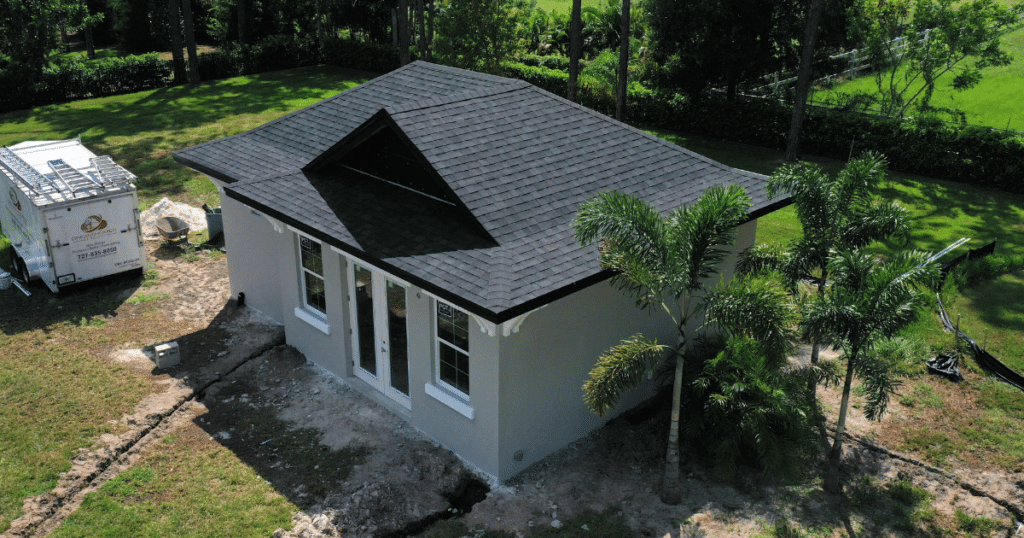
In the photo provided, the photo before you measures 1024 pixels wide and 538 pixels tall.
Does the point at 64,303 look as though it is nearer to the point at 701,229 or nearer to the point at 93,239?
the point at 93,239

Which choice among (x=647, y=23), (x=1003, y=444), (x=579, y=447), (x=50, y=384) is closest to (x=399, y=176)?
(x=579, y=447)

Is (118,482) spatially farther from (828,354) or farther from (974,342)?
(974,342)

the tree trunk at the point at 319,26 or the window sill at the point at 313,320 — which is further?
the tree trunk at the point at 319,26

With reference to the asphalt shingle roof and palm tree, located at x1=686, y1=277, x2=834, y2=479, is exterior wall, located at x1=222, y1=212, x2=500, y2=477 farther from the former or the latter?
palm tree, located at x1=686, y1=277, x2=834, y2=479

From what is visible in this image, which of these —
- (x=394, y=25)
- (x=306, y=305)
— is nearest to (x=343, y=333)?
(x=306, y=305)

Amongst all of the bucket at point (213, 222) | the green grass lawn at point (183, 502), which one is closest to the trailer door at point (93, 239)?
the bucket at point (213, 222)

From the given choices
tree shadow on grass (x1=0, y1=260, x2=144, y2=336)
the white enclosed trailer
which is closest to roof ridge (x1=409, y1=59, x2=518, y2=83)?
the white enclosed trailer

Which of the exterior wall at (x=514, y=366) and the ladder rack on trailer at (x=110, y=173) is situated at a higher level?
the ladder rack on trailer at (x=110, y=173)

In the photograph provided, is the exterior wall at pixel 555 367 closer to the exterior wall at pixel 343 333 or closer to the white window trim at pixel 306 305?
the exterior wall at pixel 343 333
